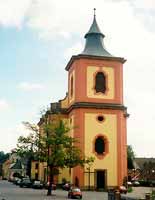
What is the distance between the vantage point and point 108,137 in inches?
2586

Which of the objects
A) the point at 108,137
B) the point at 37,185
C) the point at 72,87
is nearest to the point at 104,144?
the point at 108,137

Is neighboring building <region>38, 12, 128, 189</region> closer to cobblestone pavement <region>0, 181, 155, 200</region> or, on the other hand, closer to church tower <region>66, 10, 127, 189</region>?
church tower <region>66, 10, 127, 189</region>

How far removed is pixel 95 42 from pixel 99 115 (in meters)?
10.7

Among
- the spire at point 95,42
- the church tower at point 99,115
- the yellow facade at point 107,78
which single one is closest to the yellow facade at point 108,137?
the church tower at point 99,115

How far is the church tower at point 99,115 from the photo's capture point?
64.8 m

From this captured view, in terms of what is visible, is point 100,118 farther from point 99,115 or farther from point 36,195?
point 36,195

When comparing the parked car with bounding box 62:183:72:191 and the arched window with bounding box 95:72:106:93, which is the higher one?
the arched window with bounding box 95:72:106:93

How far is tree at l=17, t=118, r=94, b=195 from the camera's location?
54.5 metres

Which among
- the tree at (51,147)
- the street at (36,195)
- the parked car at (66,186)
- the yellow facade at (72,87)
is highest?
the yellow facade at (72,87)

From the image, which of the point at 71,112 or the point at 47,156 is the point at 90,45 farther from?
the point at 47,156

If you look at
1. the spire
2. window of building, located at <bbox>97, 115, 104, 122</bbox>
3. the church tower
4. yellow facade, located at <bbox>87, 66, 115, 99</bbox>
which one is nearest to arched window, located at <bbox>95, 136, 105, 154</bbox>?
the church tower

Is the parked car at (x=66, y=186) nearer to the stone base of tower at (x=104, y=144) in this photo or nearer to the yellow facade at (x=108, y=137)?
the stone base of tower at (x=104, y=144)

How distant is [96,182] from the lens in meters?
64.5

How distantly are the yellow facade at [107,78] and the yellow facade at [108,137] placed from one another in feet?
8.74
